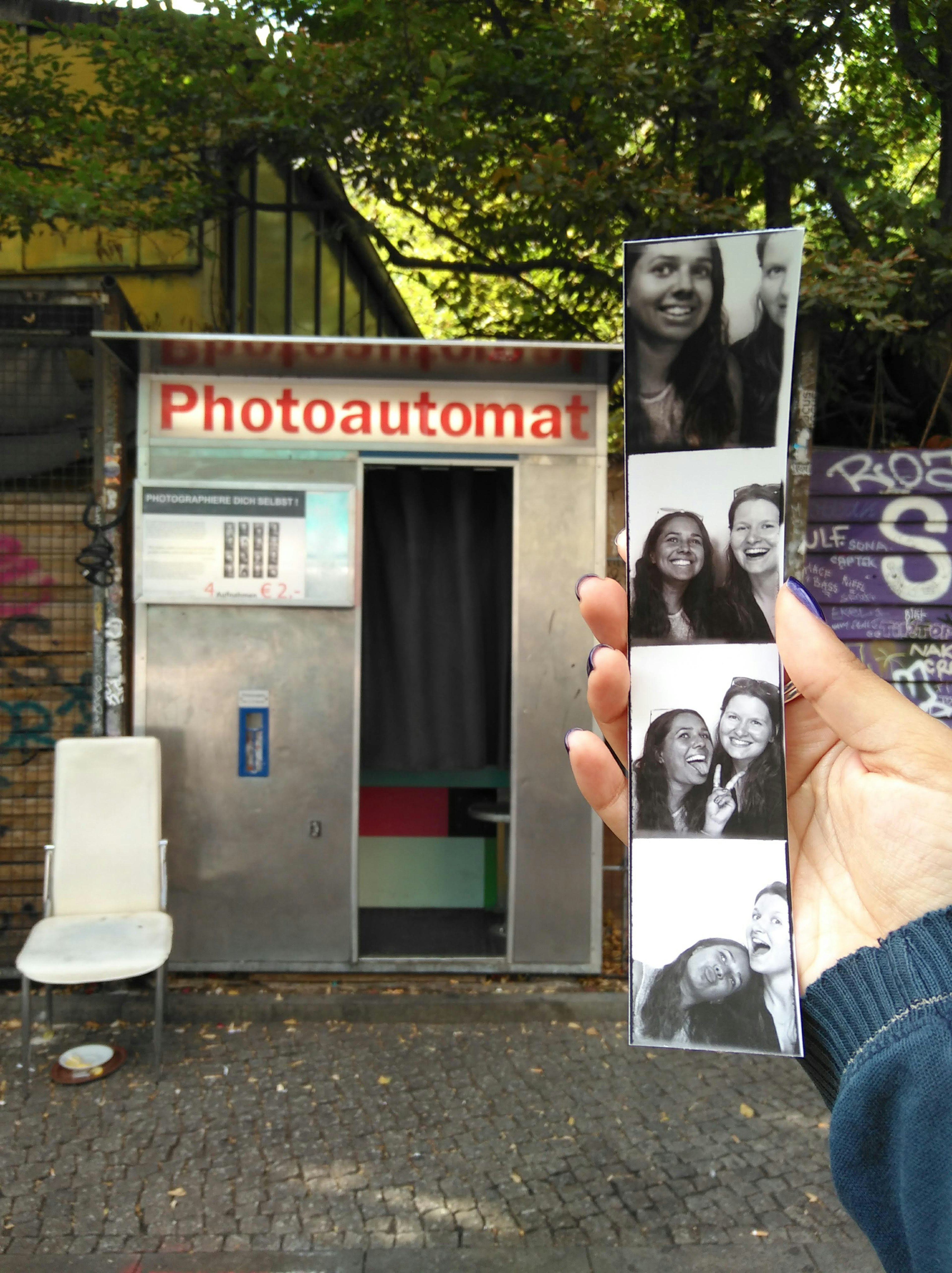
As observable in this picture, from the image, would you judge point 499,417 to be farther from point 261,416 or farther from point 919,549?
point 919,549

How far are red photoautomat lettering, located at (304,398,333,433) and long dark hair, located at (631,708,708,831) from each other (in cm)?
408

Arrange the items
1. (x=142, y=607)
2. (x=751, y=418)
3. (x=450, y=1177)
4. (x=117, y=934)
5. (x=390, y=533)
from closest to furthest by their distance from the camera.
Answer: (x=751, y=418) < (x=450, y=1177) < (x=117, y=934) < (x=142, y=607) < (x=390, y=533)

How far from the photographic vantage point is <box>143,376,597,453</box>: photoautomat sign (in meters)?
5.19

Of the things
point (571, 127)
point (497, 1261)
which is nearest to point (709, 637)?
point (497, 1261)

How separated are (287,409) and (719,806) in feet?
13.9

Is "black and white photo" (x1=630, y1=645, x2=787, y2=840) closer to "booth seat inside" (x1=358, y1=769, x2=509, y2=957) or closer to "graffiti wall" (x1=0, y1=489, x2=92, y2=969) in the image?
"graffiti wall" (x1=0, y1=489, x2=92, y2=969)

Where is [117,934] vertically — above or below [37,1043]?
above

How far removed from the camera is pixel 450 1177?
3.63m

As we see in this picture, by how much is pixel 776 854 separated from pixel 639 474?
587 millimetres

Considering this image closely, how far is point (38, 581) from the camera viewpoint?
5336 millimetres

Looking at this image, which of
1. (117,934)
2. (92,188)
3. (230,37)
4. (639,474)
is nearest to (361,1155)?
(117,934)

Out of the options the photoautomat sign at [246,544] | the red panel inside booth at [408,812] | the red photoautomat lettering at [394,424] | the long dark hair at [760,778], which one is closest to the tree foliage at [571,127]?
the red photoautomat lettering at [394,424]

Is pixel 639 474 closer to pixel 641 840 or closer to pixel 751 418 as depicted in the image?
pixel 751 418

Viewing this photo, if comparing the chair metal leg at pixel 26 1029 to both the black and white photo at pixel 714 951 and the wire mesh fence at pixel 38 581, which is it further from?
the black and white photo at pixel 714 951
